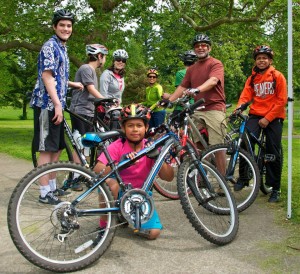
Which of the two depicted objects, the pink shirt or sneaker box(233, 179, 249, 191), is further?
sneaker box(233, 179, 249, 191)

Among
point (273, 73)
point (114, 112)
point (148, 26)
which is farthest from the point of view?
point (148, 26)

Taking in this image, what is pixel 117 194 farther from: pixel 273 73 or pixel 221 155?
pixel 273 73

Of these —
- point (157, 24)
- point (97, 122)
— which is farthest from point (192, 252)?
point (157, 24)

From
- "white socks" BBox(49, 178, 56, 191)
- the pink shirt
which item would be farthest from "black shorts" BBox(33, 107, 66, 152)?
"white socks" BBox(49, 178, 56, 191)

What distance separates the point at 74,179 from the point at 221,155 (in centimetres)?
207

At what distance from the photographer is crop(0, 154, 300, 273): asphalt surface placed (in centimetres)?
329

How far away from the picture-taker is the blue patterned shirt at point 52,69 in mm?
4586

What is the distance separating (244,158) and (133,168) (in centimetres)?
168

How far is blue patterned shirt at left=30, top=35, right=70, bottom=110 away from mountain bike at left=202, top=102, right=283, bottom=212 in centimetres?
172

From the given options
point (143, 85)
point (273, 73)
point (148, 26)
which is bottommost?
point (143, 85)

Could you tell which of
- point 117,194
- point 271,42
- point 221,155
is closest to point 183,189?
point 117,194

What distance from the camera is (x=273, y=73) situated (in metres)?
5.30

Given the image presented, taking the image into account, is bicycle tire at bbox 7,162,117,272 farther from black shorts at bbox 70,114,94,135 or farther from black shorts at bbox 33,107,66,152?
black shorts at bbox 70,114,94,135

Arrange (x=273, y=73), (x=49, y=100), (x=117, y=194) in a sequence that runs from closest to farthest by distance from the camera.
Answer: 1. (x=117, y=194)
2. (x=49, y=100)
3. (x=273, y=73)
